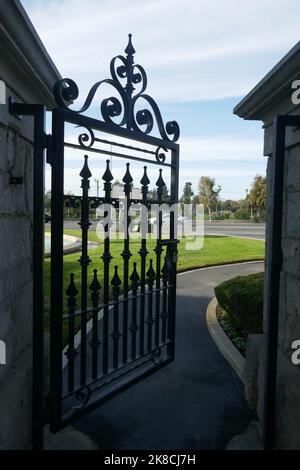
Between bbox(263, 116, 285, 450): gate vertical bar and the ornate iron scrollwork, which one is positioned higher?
the ornate iron scrollwork

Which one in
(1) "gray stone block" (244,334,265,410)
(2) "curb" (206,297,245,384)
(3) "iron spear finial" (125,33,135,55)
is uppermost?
(3) "iron spear finial" (125,33,135,55)

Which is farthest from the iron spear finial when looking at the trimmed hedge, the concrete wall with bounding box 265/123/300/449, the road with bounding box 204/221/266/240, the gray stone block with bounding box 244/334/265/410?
the road with bounding box 204/221/266/240

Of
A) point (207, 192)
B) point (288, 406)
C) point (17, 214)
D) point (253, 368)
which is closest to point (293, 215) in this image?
point (288, 406)

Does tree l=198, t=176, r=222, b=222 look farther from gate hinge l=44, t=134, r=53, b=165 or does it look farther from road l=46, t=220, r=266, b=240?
gate hinge l=44, t=134, r=53, b=165

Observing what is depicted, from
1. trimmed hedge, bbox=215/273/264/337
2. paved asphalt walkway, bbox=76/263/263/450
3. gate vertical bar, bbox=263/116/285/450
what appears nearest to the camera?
gate vertical bar, bbox=263/116/285/450

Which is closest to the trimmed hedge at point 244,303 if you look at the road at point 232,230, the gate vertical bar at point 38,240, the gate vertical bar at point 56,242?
the gate vertical bar at point 56,242

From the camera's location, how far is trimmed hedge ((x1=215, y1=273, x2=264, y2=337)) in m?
4.78

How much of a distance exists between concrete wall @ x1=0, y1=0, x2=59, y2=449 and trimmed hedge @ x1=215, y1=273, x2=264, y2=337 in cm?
312

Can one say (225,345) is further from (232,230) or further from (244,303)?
(232,230)

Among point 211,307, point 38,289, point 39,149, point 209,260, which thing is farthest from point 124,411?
point 209,260

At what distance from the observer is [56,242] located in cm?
242

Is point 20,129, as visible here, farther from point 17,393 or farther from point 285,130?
point 285,130

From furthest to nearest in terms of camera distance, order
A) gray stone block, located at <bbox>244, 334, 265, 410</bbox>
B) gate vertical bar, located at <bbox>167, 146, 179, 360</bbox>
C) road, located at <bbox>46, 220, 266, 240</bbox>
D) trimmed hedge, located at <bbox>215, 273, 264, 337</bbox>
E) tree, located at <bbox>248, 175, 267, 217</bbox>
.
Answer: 1. tree, located at <bbox>248, 175, 267, 217</bbox>
2. road, located at <bbox>46, 220, 266, 240</bbox>
3. trimmed hedge, located at <bbox>215, 273, 264, 337</bbox>
4. gate vertical bar, located at <bbox>167, 146, 179, 360</bbox>
5. gray stone block, located at <bbox>244, 334, 265, 410</bbox>

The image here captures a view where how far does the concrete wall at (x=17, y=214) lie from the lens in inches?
80.5
